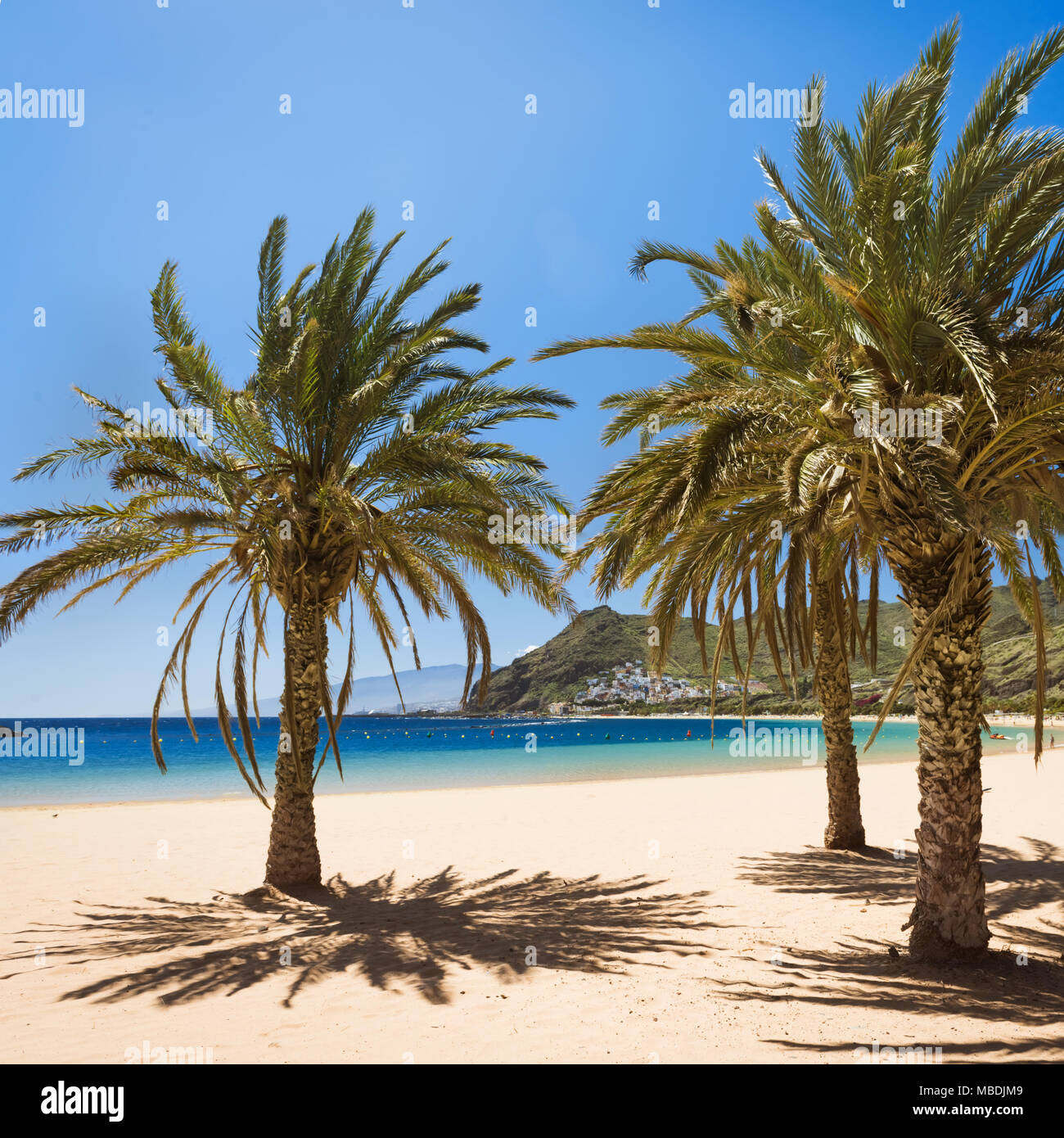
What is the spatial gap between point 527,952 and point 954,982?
3615 mm

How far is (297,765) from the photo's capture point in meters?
9.51

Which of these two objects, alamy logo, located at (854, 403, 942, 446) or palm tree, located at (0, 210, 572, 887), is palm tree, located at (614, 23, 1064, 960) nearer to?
alamy logo, located at (854, 403, 942, 446)

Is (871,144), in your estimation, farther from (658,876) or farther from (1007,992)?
(658,876)

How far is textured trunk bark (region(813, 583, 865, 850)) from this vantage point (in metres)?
11.0

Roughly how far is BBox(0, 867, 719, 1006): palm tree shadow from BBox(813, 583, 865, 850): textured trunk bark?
3.39 m

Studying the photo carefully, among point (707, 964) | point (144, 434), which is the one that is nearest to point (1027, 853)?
point (707, 964)

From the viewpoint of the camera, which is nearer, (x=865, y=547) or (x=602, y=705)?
(x=865, y=547)

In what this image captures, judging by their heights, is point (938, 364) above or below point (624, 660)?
above

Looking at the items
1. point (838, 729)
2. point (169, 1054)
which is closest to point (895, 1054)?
point (169, 1054)

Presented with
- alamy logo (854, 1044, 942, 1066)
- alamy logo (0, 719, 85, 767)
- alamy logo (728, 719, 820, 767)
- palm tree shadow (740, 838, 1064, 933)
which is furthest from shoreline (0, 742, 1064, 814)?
alamy logo (0, 719, 85, 767)

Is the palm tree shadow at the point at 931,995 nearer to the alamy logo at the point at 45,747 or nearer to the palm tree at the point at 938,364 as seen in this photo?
the palm tree at the point at 938,364
